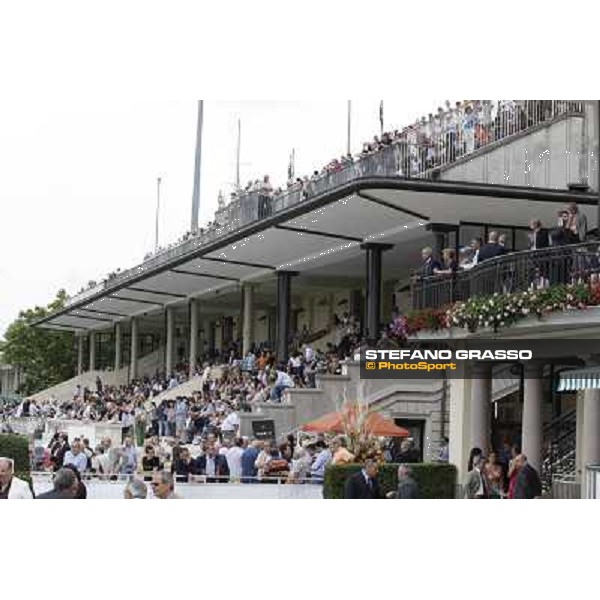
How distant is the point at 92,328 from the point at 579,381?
21.5 meters

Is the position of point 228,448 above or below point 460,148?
below

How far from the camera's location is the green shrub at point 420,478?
19891 millimetres

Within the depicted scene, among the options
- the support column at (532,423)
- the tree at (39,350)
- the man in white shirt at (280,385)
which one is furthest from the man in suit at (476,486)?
the tree at (39,350)

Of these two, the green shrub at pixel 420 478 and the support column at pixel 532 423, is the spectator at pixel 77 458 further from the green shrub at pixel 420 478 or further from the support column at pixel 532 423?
the support column at pixel 532 423

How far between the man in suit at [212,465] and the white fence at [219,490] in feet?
2.62

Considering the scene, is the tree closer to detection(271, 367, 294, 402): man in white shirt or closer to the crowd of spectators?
detection(271, 367, 294, 402): man in white shirt

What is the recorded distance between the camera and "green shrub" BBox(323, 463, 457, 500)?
19.9 meters

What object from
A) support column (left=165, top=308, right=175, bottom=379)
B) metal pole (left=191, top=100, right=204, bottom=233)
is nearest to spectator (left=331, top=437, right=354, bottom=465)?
metal pole (left=191, top=100, right=204, bottom=233)

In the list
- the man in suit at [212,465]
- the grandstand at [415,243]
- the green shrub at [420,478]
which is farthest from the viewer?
the grandstand at [415,243]

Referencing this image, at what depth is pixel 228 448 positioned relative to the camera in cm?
2322

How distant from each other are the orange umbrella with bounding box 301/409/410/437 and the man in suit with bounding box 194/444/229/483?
7.42ft

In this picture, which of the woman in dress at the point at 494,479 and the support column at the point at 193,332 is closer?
the woman in dress at the point at 494,479
